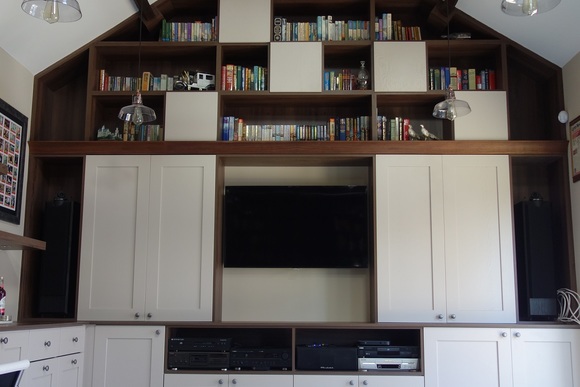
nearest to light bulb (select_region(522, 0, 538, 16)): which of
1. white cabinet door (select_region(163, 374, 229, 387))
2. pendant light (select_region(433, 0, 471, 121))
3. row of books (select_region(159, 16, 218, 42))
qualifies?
pendant light (select_region(433, 0, 471, 121))

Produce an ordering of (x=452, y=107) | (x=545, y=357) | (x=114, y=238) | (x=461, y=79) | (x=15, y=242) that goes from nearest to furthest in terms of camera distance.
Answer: (x=15, y=242), (x=452, y=107), (x=545, y=357), (x=114, y=238), (x=461, y=79)

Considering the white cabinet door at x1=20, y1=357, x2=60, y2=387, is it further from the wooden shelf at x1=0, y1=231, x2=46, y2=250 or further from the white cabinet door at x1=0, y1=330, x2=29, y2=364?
the wooden shelf at x1=0, y1=231, x2=46, y2=250

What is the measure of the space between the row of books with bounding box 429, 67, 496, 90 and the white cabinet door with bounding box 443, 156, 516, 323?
598 millimetres

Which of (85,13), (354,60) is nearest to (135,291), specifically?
(85,13)

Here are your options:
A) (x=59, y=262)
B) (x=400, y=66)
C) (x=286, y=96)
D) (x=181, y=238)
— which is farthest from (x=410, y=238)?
(x=59, y=262)

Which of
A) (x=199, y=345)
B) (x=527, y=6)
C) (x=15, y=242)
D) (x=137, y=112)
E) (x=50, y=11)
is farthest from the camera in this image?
(x=199, y=345)

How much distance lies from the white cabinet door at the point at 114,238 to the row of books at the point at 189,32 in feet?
3.28

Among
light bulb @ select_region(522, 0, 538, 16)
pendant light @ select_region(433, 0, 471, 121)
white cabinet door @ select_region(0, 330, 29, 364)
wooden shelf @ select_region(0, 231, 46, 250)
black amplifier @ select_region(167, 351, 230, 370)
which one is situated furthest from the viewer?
black amplifier @ select_region(167, 351, 230, 370)

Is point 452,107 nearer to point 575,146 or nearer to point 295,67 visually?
point 575,146

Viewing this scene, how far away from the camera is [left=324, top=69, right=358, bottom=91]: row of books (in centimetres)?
512

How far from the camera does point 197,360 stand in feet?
15.2

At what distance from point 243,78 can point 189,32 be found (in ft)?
1.88

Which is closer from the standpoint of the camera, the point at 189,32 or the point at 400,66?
the point at 400,66

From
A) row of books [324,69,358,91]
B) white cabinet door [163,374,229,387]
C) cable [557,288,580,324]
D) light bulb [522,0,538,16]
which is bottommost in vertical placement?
white cabinet door [163,374,229,387]
